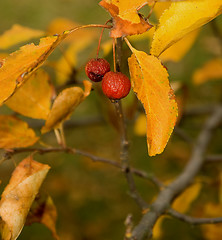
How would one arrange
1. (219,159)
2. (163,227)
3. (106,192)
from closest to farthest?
(219,159), (163,227), (106,192)

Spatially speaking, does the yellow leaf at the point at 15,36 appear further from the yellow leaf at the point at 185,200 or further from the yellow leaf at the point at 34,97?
the yellow leaf at the point at 185,200

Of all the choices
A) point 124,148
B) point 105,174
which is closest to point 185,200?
point 124,148

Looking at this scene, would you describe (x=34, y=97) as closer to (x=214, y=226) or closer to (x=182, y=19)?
(x=182, y=19)

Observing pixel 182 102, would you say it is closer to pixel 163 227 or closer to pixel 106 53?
pixel 106 53

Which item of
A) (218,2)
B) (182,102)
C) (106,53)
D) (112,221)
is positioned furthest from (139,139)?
(218,2)

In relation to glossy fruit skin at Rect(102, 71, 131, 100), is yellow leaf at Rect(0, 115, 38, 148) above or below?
below

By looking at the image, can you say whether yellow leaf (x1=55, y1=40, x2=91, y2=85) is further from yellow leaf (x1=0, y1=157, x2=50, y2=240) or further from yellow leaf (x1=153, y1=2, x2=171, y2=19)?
yellow leaf (x1=0, y1=157, x2=50, y2=240)

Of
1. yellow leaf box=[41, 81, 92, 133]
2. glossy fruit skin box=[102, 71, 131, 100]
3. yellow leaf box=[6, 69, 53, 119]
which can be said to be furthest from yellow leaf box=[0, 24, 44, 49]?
glossy fruit skin box=[102, 71, 131, 100]
